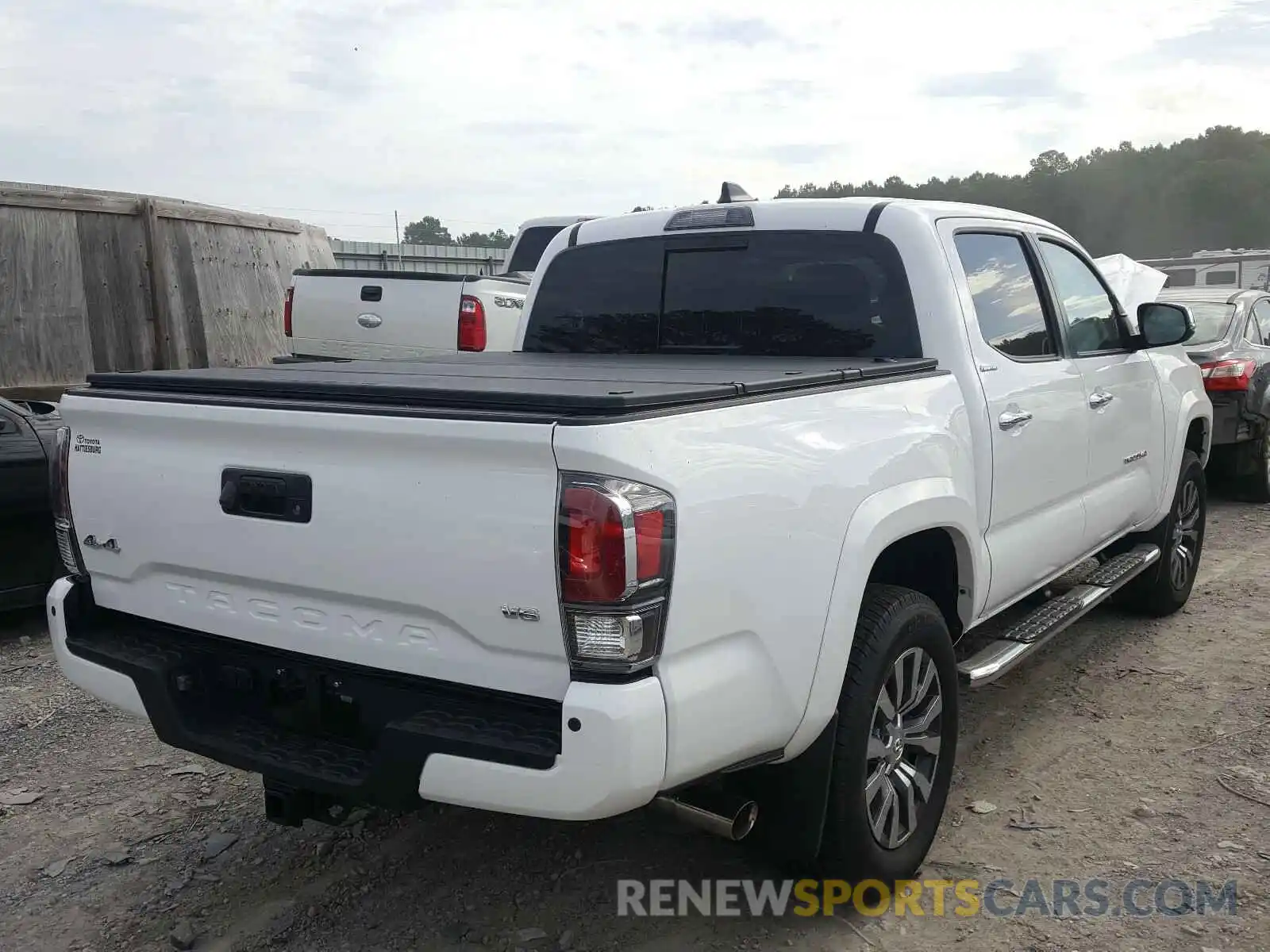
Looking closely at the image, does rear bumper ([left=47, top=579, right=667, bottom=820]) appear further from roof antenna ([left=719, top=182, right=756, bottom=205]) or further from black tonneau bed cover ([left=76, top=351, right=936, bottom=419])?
roof antenna ([left=719, top=182, right=756, bottom=205])

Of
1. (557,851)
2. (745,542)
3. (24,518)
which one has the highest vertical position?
(745,542)

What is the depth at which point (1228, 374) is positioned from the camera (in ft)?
29.5

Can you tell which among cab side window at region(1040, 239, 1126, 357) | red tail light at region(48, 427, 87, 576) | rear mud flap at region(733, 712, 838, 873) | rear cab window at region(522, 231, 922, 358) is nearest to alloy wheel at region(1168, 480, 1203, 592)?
cab side window at region(1040, 239, 1126, 357)

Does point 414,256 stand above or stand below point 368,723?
above

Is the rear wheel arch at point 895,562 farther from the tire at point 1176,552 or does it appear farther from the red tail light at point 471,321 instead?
the red tail light at point 471,321

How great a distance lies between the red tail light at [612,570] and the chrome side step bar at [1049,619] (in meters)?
1.62

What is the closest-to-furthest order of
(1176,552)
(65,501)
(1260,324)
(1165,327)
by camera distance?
(65,501) < (1165,327) < (1176,552) < (1260,324)

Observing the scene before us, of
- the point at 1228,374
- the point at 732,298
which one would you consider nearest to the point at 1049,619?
the point at 732,298

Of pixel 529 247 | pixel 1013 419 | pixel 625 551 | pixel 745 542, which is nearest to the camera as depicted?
pixel 625 551

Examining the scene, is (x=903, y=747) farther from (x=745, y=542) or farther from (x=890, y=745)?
(x=745, y=542)

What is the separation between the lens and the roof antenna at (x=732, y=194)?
14.6ft

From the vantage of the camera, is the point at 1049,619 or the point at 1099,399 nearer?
the point at 1049,619

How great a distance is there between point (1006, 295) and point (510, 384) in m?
2.23

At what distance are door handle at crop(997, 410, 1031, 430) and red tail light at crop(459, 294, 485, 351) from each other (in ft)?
18.3
